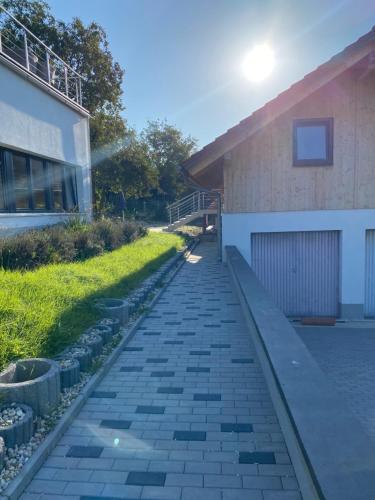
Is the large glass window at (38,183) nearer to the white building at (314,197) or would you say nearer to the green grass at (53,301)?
the green grass at (53,301)

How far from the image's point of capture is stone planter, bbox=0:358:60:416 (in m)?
3.21

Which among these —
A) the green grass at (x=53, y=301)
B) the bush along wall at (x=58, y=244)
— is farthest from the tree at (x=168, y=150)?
the green grass at (x=53, y=301)

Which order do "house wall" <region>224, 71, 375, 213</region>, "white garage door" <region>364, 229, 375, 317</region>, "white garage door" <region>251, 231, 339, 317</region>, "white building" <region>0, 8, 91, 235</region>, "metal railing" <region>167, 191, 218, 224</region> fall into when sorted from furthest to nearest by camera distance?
"metal railing" <region>167, 191, 218, 224</region>
"white garage door" <region>251, 231, 339, 317</region>
"white garage door" <region>364, 229, 375, 317</region>
"house wall" <region>224, 71, 375, 213</region>
"white building" <region>0, 8, 91, 235</region>

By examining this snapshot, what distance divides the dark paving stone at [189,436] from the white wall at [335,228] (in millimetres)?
7717

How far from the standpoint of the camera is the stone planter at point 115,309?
5941 mm

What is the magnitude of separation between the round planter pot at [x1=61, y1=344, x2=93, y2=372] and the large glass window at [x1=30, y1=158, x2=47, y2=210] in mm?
7609

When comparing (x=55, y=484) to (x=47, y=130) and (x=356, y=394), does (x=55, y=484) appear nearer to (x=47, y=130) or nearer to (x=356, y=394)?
(x=356, y=394)

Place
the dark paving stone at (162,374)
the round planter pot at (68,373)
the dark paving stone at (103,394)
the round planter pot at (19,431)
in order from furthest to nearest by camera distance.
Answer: the dark paving stone at (162,374), the dark paving stone at (103,394), the round planter pot at (68,373), the round planter pot at (19,431)

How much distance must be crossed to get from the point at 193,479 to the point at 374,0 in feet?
31.7

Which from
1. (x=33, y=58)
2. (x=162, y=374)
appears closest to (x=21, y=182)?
(x=33, y=58)

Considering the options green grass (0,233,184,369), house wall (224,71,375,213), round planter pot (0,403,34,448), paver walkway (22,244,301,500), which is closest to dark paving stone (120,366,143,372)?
paver walkway (22,244,301,500)

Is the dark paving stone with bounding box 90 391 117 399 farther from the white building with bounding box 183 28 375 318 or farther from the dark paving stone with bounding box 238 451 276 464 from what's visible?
the white building with bounding box 183 28 375 318

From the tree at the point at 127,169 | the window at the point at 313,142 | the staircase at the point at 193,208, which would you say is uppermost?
the tree at the point at 127,169

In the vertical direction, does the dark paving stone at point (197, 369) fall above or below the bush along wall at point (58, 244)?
below
